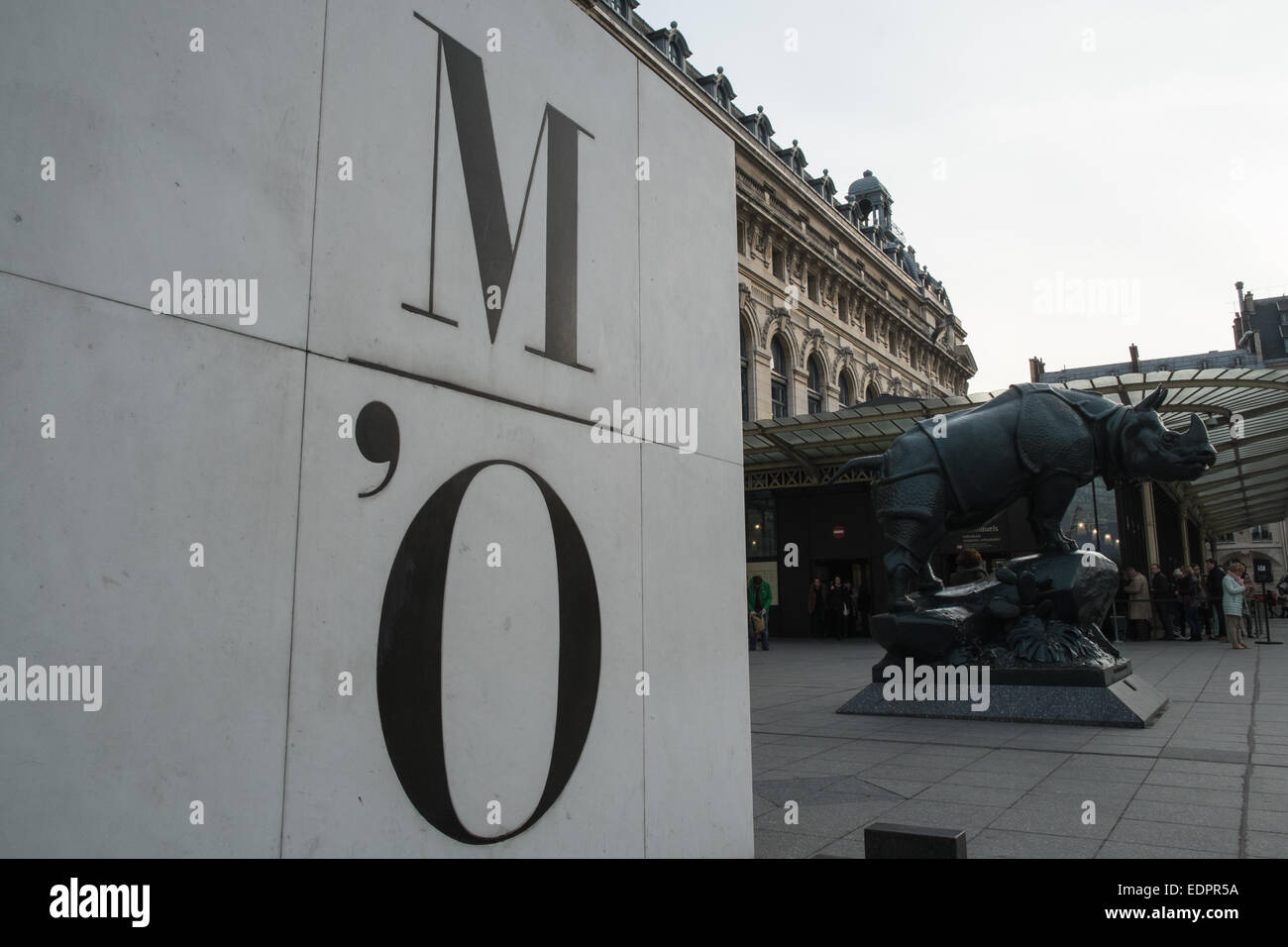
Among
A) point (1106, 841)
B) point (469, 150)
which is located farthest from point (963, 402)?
point (469, 150)

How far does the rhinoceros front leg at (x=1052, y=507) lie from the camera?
8.46 meters

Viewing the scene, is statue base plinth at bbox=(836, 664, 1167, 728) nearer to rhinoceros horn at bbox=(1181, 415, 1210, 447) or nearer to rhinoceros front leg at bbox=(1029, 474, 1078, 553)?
rhinoceros front leg at bbox=(1029, 474, 1078, 553)

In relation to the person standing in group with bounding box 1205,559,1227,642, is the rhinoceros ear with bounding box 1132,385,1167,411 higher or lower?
higher

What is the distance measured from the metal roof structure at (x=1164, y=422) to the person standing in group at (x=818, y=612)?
3186 mm

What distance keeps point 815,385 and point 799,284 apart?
4094 mm

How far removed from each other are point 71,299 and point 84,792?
1.00 m

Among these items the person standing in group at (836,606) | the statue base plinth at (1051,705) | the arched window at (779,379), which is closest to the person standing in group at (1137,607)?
the person standing in group at (836,606)

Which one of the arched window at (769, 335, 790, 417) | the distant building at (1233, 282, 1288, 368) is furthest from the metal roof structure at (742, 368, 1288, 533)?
the distant building at (1233, 282, 1288, 368)

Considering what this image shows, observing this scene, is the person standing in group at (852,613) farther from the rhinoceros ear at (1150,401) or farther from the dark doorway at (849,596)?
the rhinoceros ear at (1150,401)

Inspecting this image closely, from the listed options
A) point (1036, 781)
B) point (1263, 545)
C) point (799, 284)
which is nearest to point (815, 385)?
point (799, 284)

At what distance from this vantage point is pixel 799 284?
35.3m

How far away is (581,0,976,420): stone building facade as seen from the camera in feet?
103

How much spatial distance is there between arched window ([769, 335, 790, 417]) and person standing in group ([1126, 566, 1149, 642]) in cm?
1561
